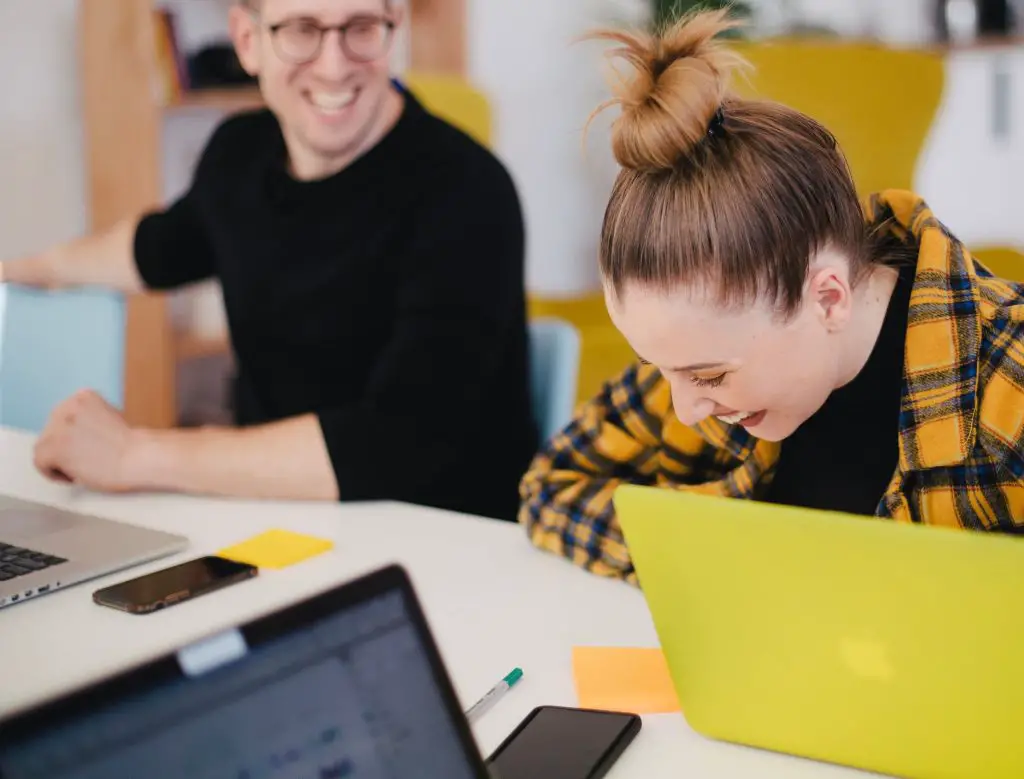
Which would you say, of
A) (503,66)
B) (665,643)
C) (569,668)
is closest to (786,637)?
(665,643)

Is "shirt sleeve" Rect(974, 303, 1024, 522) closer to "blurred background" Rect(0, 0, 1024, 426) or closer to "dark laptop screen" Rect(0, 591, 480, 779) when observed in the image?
"dark laptop screen" Rect(0, 591, 480, 779)

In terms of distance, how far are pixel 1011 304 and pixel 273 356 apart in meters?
1.00

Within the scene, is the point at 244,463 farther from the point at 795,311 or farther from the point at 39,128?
the point at 39,128

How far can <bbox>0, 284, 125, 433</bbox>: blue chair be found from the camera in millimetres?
1645

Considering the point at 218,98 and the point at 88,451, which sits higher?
the point at 218,98

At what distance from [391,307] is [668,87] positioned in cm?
72

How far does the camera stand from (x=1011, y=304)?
95 centimetres

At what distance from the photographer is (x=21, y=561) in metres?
1.06

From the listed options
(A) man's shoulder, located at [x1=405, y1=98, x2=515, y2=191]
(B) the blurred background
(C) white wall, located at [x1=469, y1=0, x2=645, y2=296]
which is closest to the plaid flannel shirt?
(A) man's shoulder, located at [x1=405, y1=98, x2=515, y2=191]

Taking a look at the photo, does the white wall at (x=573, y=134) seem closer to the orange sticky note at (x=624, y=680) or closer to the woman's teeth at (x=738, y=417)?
the woman's teeth at (x=738, y=417)

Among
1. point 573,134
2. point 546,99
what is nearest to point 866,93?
point 573,134

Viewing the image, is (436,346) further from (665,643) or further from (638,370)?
(665,643)

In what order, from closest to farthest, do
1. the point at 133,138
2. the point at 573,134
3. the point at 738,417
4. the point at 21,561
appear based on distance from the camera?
the point at 738,417 < the point at 21,561 < the point at 133,138 < the point at 573,134

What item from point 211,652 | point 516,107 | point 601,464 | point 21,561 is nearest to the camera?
point 211,652
